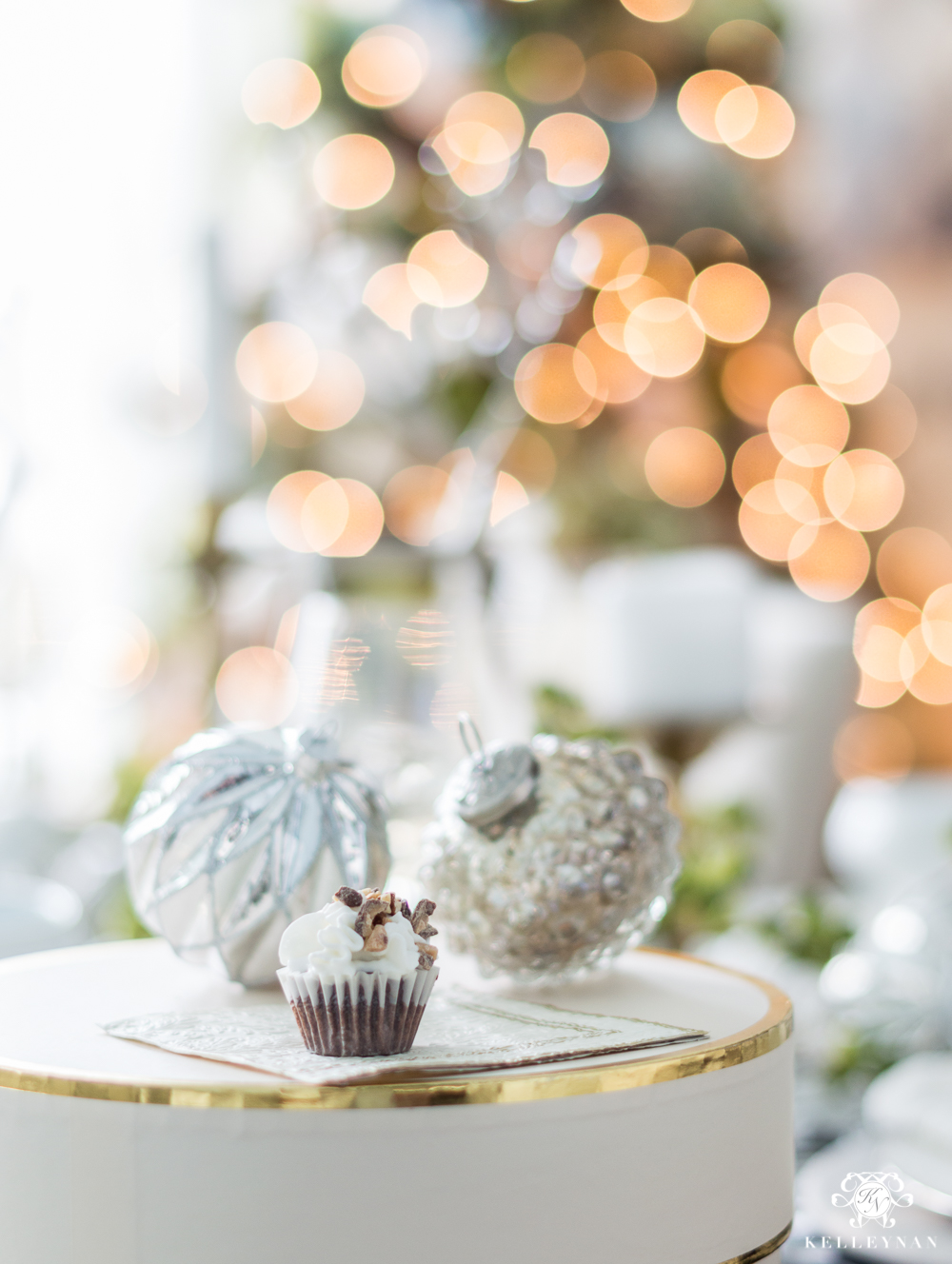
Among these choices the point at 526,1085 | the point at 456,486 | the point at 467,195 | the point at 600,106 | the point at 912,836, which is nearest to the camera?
the point at 526,1085

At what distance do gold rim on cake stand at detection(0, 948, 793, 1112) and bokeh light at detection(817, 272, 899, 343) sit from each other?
2.69 metres

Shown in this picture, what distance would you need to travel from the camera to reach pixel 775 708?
1.92m

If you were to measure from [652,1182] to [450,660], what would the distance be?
576 mm

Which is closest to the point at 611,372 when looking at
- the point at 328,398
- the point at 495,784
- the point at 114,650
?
the point at 328,398

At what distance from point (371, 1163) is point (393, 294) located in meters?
2.53

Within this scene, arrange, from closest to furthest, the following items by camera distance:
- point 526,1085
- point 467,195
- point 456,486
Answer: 1. point 526,1085
2. point 456,486
3. point 467,195

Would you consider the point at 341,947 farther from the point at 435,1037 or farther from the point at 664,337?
the point at 664,337

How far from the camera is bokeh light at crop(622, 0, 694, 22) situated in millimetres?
2986

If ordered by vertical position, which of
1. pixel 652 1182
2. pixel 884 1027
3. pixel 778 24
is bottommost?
pixel 884 1027

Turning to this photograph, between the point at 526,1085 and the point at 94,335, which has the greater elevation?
the point at 94,335

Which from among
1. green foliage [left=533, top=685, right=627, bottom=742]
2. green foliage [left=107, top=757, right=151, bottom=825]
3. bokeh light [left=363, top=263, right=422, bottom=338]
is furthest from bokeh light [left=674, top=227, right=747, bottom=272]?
green foliage [left=533, top=685, right=627, bottom=742]

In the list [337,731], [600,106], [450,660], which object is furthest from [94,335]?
[337,731]

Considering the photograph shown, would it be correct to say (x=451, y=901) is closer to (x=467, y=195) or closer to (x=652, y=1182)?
(x=652, y=1182)

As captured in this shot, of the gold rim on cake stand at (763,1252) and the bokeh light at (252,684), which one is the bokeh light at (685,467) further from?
the gold rim on cake stand at (763,1252)
